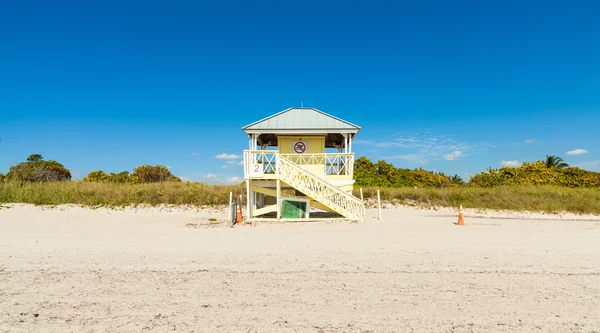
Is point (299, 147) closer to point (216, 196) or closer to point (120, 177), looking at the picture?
point (216, 196)

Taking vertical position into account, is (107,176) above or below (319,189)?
above

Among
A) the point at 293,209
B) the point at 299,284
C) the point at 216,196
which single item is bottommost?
the point at 299,284

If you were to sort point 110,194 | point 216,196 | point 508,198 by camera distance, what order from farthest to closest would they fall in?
point 508,198 < point 216,196 < point 110,194

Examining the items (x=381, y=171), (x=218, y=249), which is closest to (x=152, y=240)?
(x=218, y=249)

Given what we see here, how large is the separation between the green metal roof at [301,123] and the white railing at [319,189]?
195 centimetres

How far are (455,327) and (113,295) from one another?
188 inches

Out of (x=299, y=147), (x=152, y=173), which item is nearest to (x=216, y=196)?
(x=299, y=147)

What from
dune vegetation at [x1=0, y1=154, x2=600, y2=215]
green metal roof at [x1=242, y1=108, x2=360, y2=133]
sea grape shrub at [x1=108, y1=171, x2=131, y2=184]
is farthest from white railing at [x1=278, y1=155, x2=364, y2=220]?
sea grape shrub at [x1=108, y1=171, x2=131, y2=184]

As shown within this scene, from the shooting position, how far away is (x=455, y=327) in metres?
3.99

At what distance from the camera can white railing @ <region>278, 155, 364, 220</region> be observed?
1387cm

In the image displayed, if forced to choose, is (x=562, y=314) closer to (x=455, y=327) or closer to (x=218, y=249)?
(x=455, y=327)

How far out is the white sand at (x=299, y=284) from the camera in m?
4.15

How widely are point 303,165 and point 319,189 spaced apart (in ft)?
7.70

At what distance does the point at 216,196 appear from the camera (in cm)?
2108
